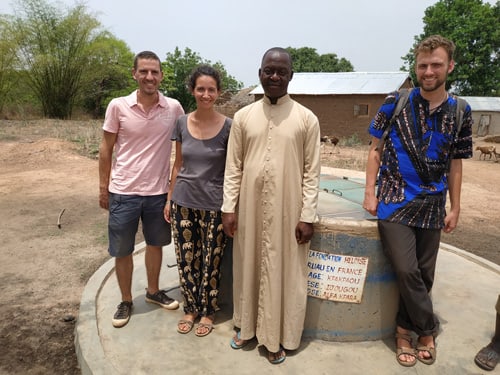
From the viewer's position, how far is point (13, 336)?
2.93 meters

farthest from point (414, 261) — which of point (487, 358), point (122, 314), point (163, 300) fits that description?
point (122, 314)

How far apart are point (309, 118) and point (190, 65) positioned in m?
28.2

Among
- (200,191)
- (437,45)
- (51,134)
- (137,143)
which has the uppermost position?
(437,45)

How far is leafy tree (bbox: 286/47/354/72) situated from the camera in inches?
1437

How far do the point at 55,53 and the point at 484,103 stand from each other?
26800 mm

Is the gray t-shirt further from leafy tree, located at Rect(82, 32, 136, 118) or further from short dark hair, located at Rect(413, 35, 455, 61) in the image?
leafy tree, located at Rect(82, 32, 136, 118)

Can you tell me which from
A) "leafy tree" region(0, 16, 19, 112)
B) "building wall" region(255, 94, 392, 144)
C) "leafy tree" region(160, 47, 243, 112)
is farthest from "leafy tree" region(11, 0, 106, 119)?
"building wall" region(255, 94, 392, 144)

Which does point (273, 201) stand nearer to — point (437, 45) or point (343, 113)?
point (437, 45)

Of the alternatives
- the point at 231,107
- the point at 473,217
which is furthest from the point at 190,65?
the point at 473,217

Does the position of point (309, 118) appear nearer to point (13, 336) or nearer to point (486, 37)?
point (13, 336)

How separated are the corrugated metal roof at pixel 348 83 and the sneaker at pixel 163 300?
50.7ft

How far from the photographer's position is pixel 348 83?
18.6m

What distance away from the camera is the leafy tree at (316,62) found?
1437 inches

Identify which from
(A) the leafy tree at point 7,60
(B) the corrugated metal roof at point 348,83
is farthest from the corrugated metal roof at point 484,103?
(A) the leafy tree at point 7,60
